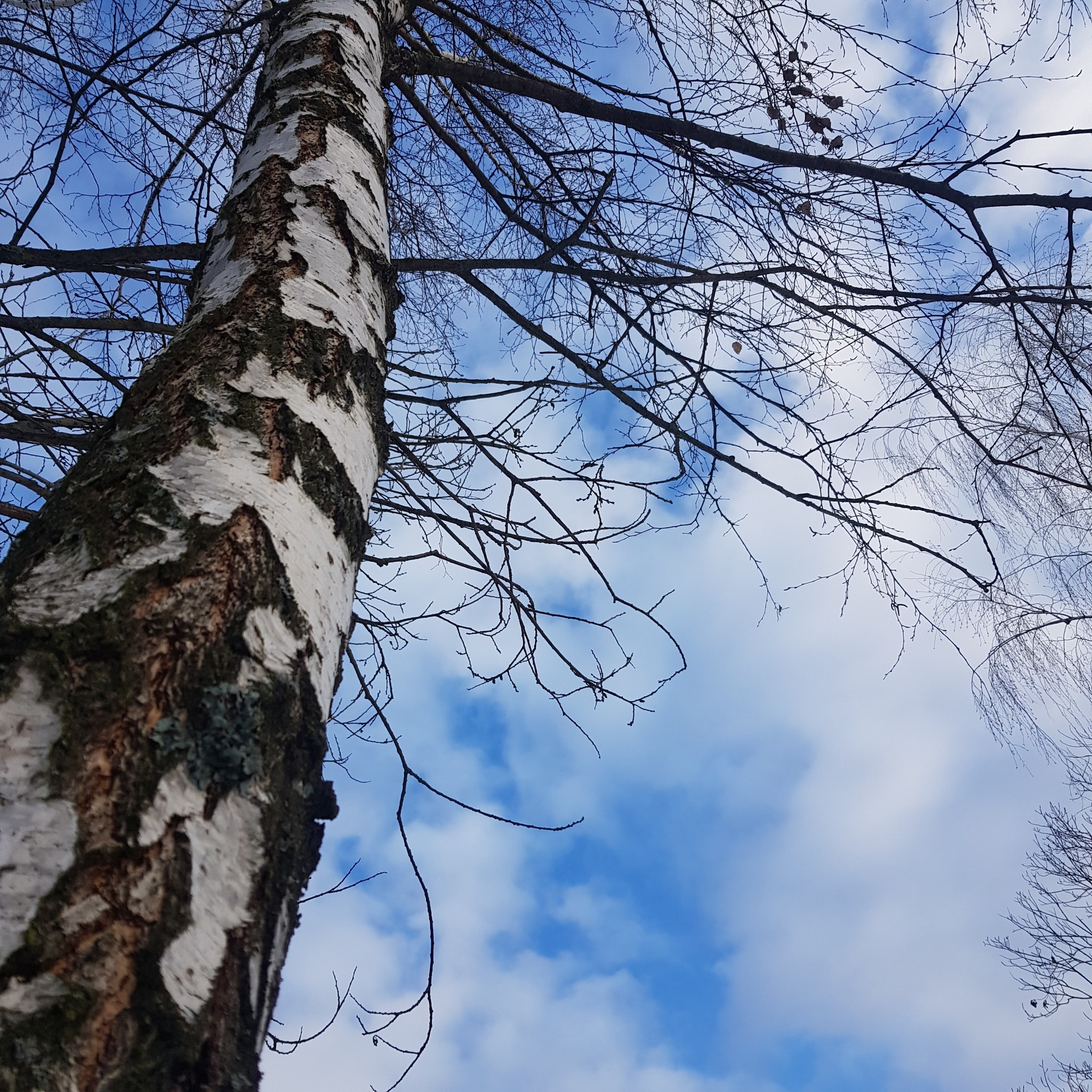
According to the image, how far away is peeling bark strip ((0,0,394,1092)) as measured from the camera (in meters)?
0.48

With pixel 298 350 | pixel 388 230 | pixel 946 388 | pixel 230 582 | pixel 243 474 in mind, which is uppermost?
pixel 946 388

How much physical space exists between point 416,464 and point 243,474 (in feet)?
4.70

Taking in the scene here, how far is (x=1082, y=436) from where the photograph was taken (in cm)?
195

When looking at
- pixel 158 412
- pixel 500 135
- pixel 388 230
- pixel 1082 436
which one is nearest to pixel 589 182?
pixel 500 135

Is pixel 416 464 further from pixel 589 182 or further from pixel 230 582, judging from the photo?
pixel 230 582

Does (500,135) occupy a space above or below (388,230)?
above

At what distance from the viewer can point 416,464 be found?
7.19 ft

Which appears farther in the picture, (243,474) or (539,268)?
(539,268)

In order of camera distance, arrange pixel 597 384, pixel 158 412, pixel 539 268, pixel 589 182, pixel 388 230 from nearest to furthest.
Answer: pixel 158 412 < pixel 388 230 < pixel 539 268 < pixel 597 384 < pixel 589 182

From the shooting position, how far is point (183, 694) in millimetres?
594

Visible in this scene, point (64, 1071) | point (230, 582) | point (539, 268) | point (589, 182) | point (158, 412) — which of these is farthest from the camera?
point (589, 182)

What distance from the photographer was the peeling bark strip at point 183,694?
1.58 feet

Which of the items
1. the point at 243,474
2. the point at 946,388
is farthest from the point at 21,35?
the point at 946,388

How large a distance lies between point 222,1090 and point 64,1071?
0.11m
